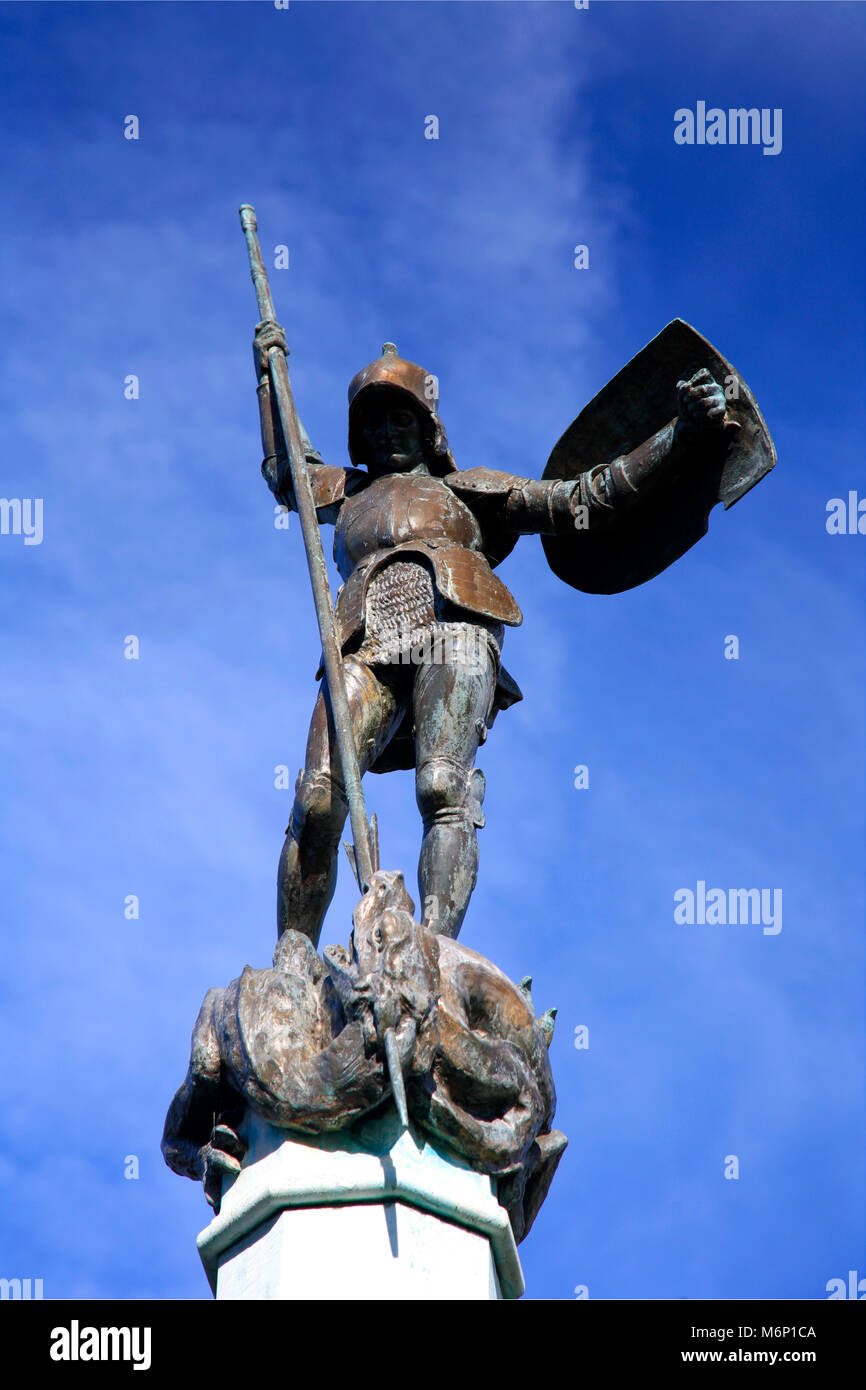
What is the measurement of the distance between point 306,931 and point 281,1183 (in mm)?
2072

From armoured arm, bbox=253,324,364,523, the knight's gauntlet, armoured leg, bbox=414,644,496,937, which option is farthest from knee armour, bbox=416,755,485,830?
armoured arm, bbox=253,324,364,523

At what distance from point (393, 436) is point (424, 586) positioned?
1194mm

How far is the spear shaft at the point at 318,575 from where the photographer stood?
31.9 feet

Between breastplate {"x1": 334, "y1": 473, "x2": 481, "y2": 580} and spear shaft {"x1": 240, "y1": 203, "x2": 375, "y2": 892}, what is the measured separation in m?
0.31

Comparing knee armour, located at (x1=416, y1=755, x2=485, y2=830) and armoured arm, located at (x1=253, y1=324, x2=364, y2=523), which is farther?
armoured arm, located at (x1=253, y1=324, x2=364, y2=523)

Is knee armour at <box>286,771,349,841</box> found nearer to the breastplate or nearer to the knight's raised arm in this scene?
the breastplate

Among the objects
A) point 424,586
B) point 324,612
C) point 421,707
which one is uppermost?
point 424,586

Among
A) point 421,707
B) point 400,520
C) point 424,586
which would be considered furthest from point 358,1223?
point 400,520

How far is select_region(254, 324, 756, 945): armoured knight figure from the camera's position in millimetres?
10430

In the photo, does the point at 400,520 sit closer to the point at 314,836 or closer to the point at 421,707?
the point at 421,707

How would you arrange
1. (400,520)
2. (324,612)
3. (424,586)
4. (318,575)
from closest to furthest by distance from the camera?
(324,612) < (318,575) < (424,586) < (400,520)

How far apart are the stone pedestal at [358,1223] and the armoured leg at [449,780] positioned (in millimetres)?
1506

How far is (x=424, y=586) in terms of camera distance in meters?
11.3
